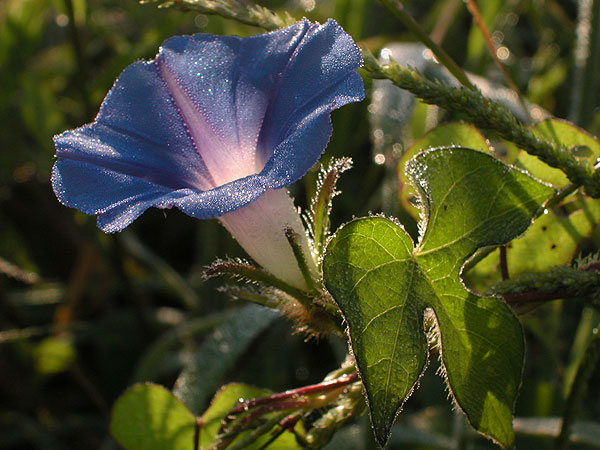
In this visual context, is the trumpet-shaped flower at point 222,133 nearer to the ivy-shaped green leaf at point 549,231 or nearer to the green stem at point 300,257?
the green stem at point 300,257

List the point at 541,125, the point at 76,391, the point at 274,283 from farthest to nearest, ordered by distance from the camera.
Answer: the point at 76,391 < the point at 541,125 < the point at 274,283

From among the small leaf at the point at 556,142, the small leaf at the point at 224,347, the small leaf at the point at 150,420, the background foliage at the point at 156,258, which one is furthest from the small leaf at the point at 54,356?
the small leaf at the point at 556,142

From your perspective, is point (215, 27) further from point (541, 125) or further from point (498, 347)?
point (498, 347)

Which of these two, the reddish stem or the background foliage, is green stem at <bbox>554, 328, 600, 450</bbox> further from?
the background foliage

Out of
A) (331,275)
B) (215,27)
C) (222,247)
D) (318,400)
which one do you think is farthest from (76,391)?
(331,275)

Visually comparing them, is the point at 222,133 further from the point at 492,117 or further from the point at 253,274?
the point at 492,117

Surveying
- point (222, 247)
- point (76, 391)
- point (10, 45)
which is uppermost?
point (10, 45)
